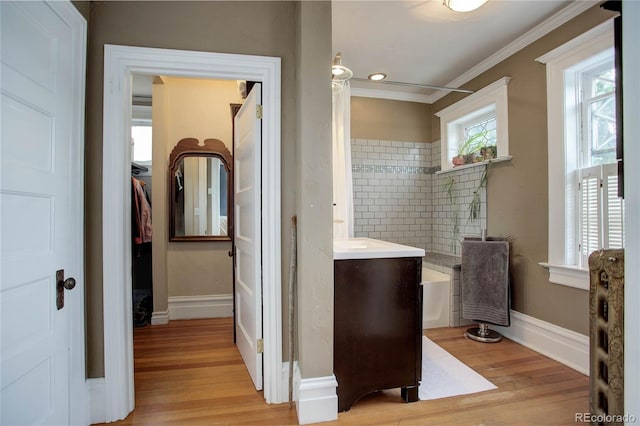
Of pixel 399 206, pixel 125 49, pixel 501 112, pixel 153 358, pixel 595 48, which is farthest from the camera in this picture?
pixel 399 206

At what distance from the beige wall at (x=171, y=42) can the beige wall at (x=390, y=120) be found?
2021mm

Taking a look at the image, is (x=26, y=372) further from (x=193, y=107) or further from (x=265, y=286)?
(x=193, y=107)

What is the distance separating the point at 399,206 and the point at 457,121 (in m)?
1.18

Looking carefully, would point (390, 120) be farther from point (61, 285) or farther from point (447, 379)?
point (61, 285)

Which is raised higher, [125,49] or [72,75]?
[125,49]

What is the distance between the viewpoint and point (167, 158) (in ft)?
11.3

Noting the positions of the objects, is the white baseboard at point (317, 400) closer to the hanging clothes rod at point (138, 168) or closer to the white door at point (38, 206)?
the white door at point (38, 206)

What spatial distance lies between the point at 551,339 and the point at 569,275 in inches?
21.8

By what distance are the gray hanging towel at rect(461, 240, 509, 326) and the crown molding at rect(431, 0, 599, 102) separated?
1724mm

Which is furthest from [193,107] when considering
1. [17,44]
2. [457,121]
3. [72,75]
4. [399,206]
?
[457,121]

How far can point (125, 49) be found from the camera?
1768mm

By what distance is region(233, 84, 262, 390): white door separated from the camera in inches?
77.0

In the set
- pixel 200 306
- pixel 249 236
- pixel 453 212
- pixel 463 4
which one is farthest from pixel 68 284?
pixel 453 212

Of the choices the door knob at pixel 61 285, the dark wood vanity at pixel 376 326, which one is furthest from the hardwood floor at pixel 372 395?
the door knob at pixel 61 285
